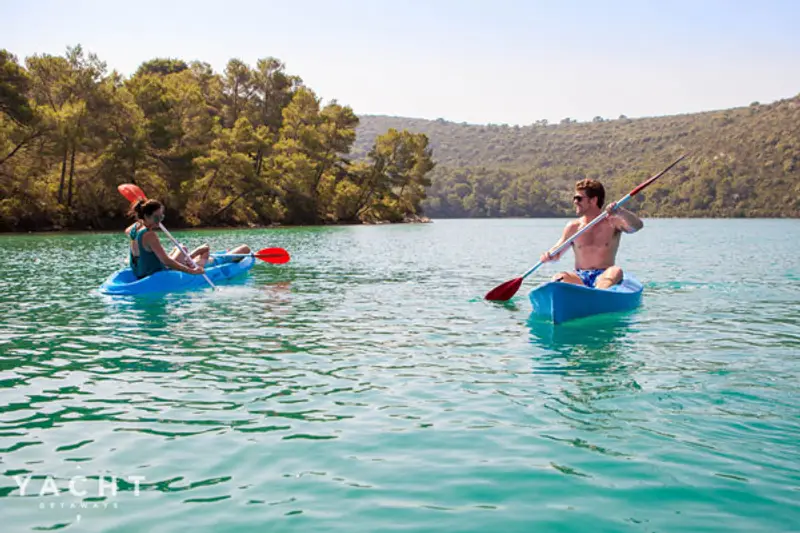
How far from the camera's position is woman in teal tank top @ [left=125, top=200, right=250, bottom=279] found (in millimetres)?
11773

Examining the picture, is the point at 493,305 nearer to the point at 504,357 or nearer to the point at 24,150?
the point at 504,357

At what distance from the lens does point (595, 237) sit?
404 inches

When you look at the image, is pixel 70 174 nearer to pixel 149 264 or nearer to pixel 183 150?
pixel 183 150

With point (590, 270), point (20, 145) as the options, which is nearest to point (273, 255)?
point (590, 270)

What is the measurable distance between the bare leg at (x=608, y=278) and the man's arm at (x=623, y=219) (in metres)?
0.59

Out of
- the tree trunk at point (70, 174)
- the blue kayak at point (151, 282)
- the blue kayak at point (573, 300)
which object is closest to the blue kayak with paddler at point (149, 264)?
the blue kayak at point (151, 282)

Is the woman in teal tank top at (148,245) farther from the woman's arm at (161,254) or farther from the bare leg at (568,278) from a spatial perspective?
the bare leg at (568,278)

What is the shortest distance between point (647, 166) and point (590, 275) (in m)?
132

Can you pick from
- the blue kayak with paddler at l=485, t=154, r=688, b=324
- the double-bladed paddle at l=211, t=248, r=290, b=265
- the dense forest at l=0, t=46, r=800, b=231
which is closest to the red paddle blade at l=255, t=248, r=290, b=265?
the double-bladed paddle at l=211, t=248, r=290, b=265

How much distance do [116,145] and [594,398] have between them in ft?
149

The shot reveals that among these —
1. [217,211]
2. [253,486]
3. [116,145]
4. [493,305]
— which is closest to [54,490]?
[253,486]

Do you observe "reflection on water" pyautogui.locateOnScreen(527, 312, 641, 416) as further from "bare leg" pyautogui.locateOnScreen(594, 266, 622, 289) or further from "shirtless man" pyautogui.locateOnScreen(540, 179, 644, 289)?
"shirtless man" pyautogui.locateOnScreen(540, 179, 644, 289)

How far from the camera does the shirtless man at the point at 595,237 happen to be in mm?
9812

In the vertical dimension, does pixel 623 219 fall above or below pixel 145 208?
below
